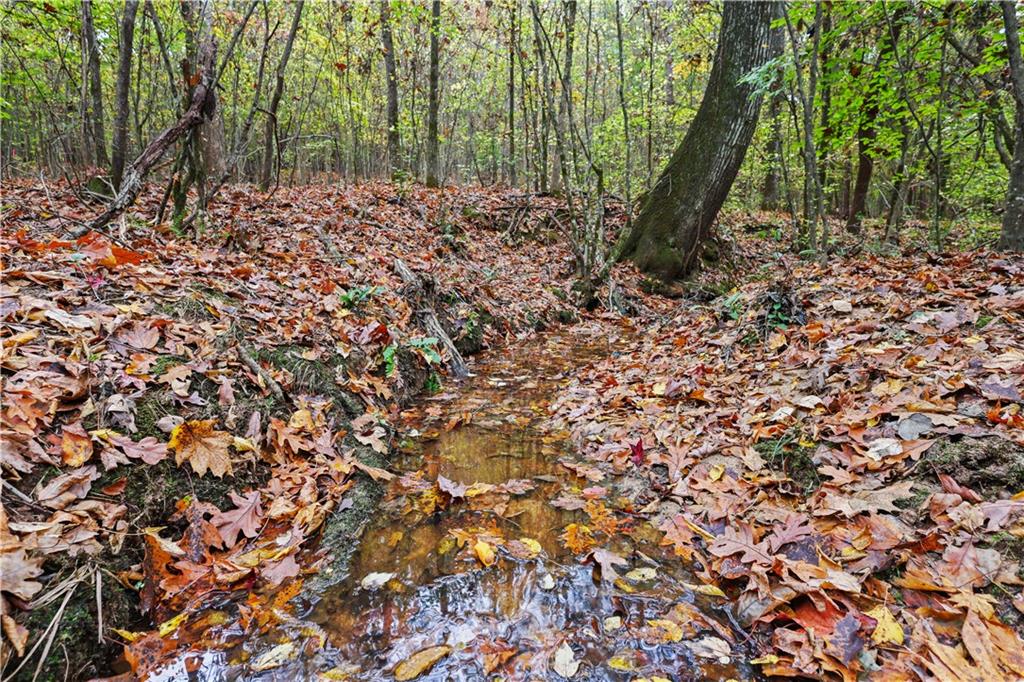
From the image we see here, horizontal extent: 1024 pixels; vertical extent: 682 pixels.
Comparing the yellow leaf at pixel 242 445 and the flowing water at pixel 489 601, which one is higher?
the yellow leaf at pixel 242 445

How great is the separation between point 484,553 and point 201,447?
1.57 metres

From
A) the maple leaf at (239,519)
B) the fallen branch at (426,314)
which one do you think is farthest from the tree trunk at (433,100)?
the maple leaf at (239,519)

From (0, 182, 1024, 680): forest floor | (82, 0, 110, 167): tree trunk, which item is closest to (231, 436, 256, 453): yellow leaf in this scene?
(0, 182, 1024, 680): forest floor

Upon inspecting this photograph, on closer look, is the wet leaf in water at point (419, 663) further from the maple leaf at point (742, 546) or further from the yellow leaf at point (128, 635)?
the maple leaf at point (742, 546)

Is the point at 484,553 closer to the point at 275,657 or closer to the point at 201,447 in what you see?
the point at 275,657

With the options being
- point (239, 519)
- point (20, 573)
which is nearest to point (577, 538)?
point (239, 519)

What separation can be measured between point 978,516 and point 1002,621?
0.42 meters

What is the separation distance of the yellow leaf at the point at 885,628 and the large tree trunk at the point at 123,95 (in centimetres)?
904

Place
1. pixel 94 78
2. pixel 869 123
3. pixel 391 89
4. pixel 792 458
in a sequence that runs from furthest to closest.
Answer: pixel 391 89 → pixel 94 78 → pixel 869 123 → pixel 792 458

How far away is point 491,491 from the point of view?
3.06m

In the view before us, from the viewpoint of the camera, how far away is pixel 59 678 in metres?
1.67

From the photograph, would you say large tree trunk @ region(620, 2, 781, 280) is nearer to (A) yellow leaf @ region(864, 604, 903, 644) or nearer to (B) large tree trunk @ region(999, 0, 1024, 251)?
(B) large tree trunk @ region(999, 0, 1024, 251)

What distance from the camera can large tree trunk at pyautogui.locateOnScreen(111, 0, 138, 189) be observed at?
6.88 m

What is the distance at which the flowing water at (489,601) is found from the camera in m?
1.85
